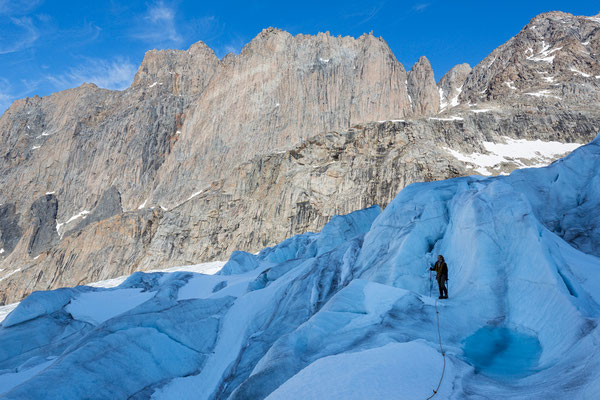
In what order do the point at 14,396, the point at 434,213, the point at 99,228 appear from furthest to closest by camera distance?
the point at 99,228, the point at 434,213, the point at 14,396

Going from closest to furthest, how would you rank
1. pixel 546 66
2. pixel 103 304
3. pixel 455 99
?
pixel 103 304 < pixel 546 66 < pixel 455 99

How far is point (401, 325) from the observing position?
802 cm

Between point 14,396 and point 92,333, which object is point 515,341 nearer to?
point 14,396

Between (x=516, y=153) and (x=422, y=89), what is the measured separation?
3005 centimetres

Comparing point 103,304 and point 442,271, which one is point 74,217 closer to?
point 103,304

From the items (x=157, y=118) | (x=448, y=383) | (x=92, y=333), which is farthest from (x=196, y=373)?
(x=157, y=118)

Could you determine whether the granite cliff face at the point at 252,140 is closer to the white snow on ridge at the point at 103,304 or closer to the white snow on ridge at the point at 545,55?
the white snow on ridge at the point at 545,55

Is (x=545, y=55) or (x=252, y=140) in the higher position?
(x=545, y=55)

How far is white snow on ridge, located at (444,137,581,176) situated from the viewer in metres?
62.3

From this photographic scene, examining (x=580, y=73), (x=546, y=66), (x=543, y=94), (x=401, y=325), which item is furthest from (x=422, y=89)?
(x=401, y=325)

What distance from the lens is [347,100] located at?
82.3m

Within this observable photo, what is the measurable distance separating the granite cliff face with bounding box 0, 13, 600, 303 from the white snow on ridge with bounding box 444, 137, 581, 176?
0.79 m

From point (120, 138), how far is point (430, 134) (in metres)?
75.1

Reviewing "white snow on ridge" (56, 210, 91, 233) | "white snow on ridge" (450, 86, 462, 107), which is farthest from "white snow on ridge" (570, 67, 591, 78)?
"white snow on ridge" (56, 210, 91, 233)
